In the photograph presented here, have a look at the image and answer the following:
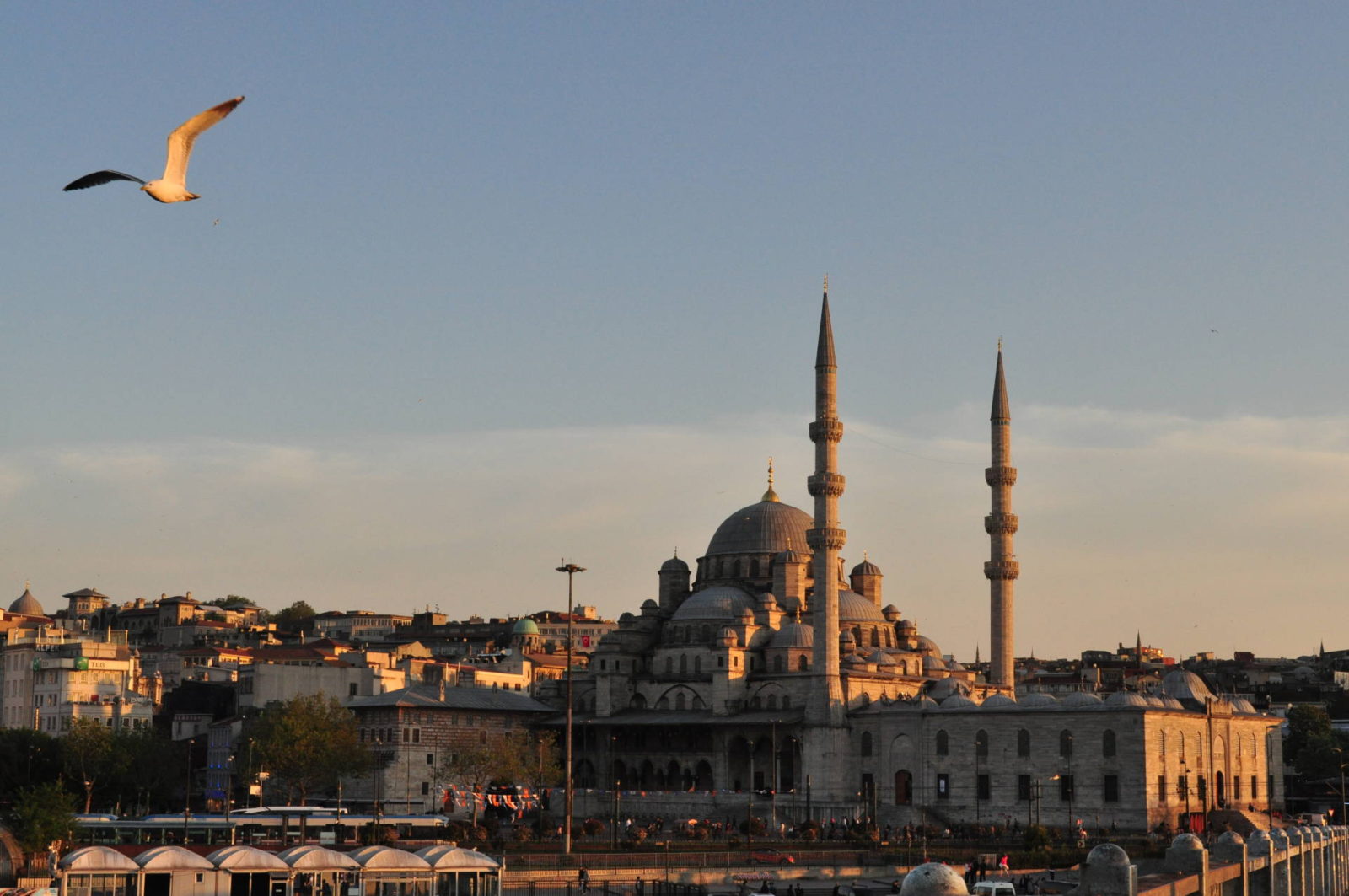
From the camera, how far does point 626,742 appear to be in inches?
3105

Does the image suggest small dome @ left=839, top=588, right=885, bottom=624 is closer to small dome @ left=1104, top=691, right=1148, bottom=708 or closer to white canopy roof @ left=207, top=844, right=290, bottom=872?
small dome @ left=1104, top=691, right=1148, bottom=708

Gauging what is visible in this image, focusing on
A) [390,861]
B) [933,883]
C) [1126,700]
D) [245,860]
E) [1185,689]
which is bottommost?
[390,861]

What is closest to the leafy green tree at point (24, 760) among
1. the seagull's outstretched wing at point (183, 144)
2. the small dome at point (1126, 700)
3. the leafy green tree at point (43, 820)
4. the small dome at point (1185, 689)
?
the leafy green tree at point (43, 820)

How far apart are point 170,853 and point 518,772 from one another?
37.2 metres

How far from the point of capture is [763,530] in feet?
284

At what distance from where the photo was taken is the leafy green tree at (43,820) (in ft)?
135

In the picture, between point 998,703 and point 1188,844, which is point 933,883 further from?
point 998,703

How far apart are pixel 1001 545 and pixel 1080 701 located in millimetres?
10792

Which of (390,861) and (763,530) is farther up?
(763,530)

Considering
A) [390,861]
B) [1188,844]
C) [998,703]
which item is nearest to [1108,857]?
[1188,844]


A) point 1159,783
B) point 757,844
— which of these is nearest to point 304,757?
point 757,844

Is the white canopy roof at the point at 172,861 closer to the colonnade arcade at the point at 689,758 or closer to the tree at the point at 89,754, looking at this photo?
the tree at the point at 89,754

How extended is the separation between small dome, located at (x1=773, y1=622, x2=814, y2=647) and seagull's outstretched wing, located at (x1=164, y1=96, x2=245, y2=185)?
200ft

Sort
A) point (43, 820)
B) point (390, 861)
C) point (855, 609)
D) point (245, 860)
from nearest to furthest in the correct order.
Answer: point (245, 860) < point (390, 861) < point (43, 820) < point (855, 609)
